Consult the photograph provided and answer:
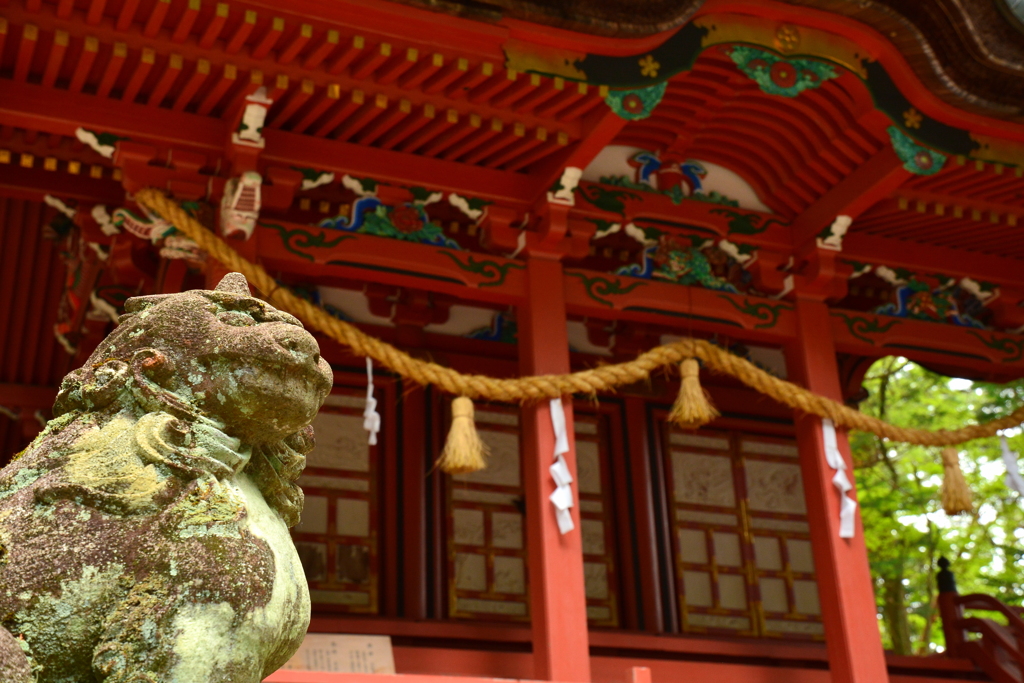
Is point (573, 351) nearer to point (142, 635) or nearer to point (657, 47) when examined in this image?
point (657, 47)

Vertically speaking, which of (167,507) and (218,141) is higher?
(218,141)

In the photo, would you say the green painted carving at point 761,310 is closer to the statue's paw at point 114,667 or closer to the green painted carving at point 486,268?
the green painted carving at point 486,268

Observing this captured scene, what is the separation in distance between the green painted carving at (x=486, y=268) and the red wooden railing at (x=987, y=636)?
3908 millimetres

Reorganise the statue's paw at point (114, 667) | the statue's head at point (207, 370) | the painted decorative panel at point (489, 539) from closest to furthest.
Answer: the statue's paw at point (114, 667), the statue's head at point (207, 370), the painted decorative panel at point (489, 539)

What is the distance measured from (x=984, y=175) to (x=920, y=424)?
5.96 metres

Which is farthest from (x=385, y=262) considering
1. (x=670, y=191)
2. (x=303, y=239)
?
(x=670, y=191)

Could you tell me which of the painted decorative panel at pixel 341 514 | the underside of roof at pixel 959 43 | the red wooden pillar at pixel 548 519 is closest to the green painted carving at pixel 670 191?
the red wooden pillar at pixel 548 519

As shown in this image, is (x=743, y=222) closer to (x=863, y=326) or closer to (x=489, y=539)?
(x=863, y=326)

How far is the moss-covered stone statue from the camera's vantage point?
173cm

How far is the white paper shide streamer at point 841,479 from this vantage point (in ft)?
19.8

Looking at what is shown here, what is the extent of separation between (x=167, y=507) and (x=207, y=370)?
29cm

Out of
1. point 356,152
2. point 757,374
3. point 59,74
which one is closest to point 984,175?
point 757,374

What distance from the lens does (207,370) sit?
79.0 inches

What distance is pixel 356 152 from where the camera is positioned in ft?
18.7
